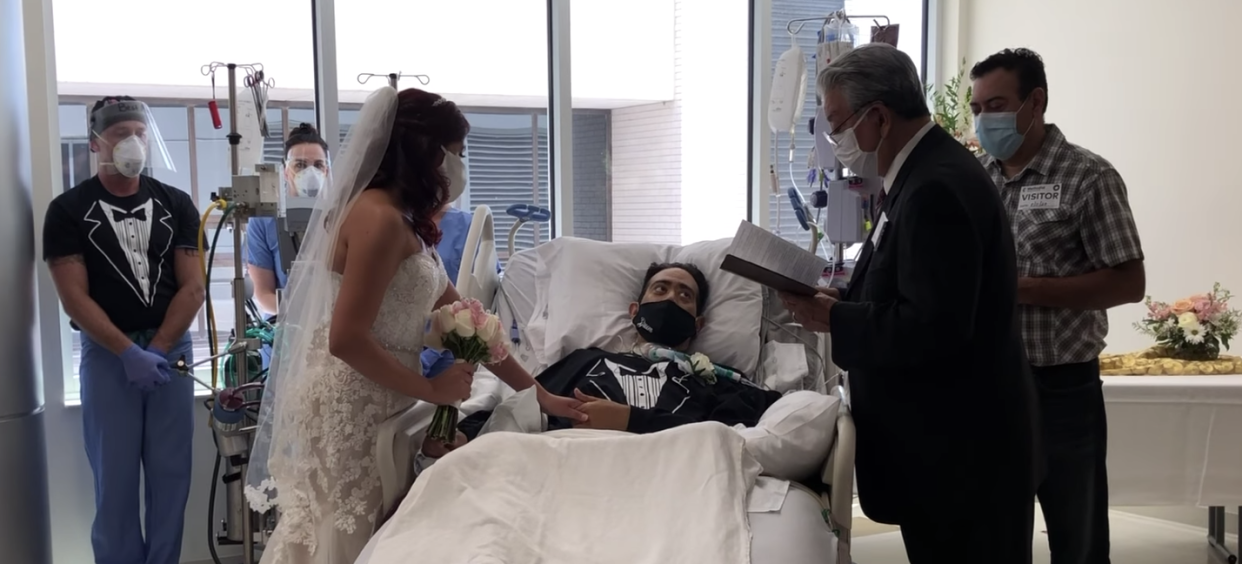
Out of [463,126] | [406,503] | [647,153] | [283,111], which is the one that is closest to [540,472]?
[406,503]

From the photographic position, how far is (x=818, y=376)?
2.80 metres

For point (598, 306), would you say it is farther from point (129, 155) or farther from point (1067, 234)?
point (129, 155)

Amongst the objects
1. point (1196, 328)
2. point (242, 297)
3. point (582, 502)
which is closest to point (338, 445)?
point (582, 502)

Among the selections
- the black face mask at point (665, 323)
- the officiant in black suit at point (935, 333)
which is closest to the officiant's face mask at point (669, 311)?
the black face mask at point (665, 323)

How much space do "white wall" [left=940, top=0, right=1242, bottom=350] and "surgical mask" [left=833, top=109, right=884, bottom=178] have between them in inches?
90.0

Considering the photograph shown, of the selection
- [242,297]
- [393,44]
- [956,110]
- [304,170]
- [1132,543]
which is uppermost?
[393,44]

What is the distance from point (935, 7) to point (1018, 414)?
3.53 metres

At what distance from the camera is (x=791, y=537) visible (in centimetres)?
181

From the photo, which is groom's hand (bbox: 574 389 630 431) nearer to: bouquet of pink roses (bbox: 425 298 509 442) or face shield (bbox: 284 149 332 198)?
bouquet of pink roses (bbox: 425 298 509 442)

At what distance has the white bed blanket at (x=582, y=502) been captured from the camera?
171cm

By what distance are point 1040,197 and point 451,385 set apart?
1.42m

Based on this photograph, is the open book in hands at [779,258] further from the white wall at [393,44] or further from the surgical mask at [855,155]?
the white wall at [393,44]

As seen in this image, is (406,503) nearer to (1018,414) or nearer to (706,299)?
(1018,414)

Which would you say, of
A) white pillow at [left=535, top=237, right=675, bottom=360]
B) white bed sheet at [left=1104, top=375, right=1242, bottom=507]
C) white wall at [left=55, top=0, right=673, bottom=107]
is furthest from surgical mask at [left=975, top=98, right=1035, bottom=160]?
white wall at [left=55, top=0, right=673, bottom=107]
